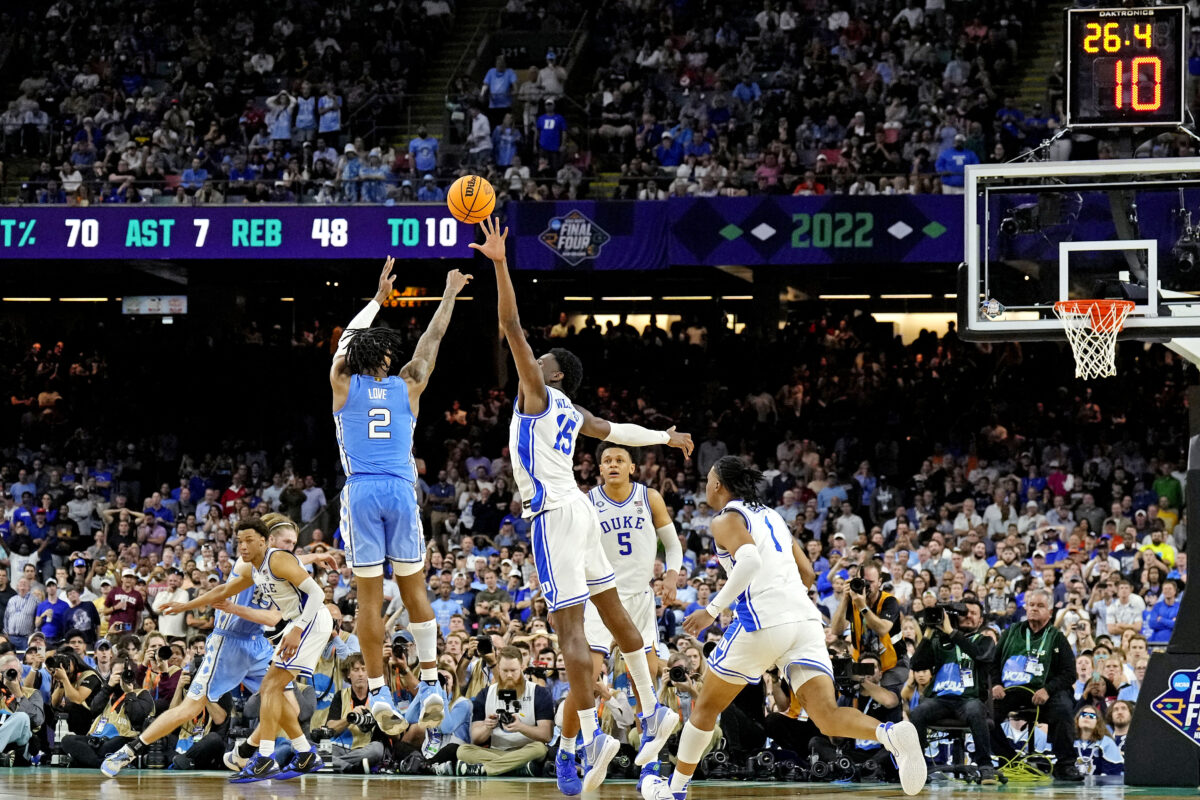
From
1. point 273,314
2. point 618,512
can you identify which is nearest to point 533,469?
point 618,512

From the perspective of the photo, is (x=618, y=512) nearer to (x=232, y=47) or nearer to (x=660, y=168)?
(x=660, y=168)

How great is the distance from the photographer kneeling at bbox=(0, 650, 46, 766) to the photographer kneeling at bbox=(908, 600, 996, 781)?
7.77 m

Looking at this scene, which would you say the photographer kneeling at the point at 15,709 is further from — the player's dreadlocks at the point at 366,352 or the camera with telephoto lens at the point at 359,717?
the player's dreadlocks at the point at 366,352

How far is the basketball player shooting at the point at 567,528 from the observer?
9.76 meters

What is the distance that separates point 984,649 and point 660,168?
36.1ft

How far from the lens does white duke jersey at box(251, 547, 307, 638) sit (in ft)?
39.1

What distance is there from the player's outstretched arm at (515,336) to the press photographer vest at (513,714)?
504 centimetres

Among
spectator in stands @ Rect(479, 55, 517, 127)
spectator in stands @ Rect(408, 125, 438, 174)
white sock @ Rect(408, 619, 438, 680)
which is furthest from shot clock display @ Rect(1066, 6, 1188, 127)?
spectator in stands @ Rect(479, 55, 517, 127)

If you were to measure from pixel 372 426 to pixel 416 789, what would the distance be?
114 inches

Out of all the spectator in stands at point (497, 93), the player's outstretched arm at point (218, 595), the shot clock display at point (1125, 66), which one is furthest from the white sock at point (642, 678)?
the spectator in stands at point (497, 93)

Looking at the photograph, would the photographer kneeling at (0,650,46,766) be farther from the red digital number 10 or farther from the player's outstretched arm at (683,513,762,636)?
the red digital number 10

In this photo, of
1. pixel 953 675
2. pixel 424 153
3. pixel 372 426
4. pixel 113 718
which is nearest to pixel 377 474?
pixel 372 426

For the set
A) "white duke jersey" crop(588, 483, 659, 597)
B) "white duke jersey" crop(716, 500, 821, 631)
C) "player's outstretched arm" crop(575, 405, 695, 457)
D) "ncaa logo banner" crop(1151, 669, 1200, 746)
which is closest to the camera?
"white duke jersey" crop(716, 500, 821, 631)

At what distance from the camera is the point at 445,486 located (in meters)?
22.3
